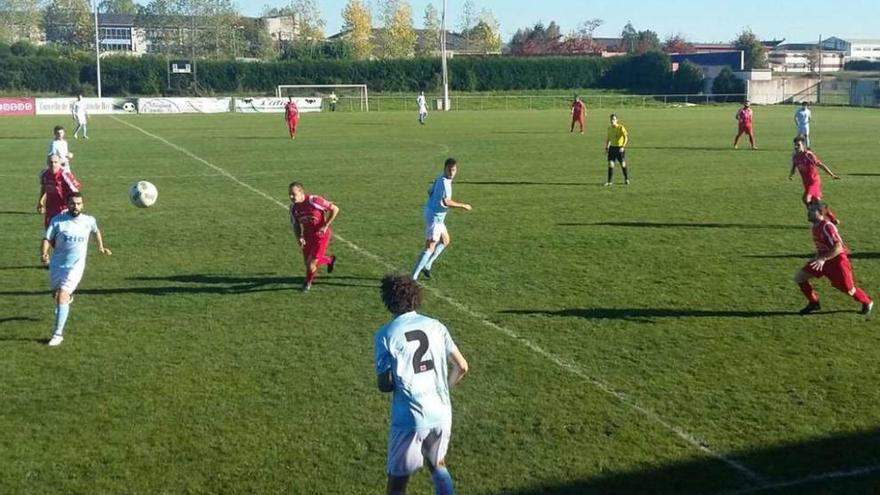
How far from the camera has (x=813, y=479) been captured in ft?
24.3

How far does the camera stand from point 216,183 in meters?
26.2

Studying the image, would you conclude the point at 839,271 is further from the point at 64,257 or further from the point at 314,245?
the point at 64,257

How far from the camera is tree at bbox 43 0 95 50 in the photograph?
137125 mm

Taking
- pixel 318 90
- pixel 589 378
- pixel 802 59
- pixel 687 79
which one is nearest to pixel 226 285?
pixel 589 378

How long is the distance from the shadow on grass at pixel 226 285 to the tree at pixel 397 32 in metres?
116

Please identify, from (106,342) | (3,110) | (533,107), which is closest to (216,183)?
(106,342)

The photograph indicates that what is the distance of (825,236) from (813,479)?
497 cm

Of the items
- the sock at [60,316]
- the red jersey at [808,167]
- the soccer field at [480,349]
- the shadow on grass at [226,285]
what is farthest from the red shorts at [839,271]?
the sock at [60,316]

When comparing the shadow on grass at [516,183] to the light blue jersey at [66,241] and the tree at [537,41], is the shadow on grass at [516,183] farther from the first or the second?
the tree at [537,41]

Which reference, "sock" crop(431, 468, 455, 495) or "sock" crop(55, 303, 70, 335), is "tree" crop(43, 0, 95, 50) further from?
"sock" crop(431, 468, 455, 495)

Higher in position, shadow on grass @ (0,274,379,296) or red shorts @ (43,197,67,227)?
red shorts @ (43,197,67,227)

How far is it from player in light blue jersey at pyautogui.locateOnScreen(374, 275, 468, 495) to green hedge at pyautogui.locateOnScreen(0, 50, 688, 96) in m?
84.3

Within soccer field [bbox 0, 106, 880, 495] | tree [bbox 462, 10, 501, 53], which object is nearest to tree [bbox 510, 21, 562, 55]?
tree [bbox 462, 10, 501, 53]

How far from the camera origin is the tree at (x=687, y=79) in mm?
91500
